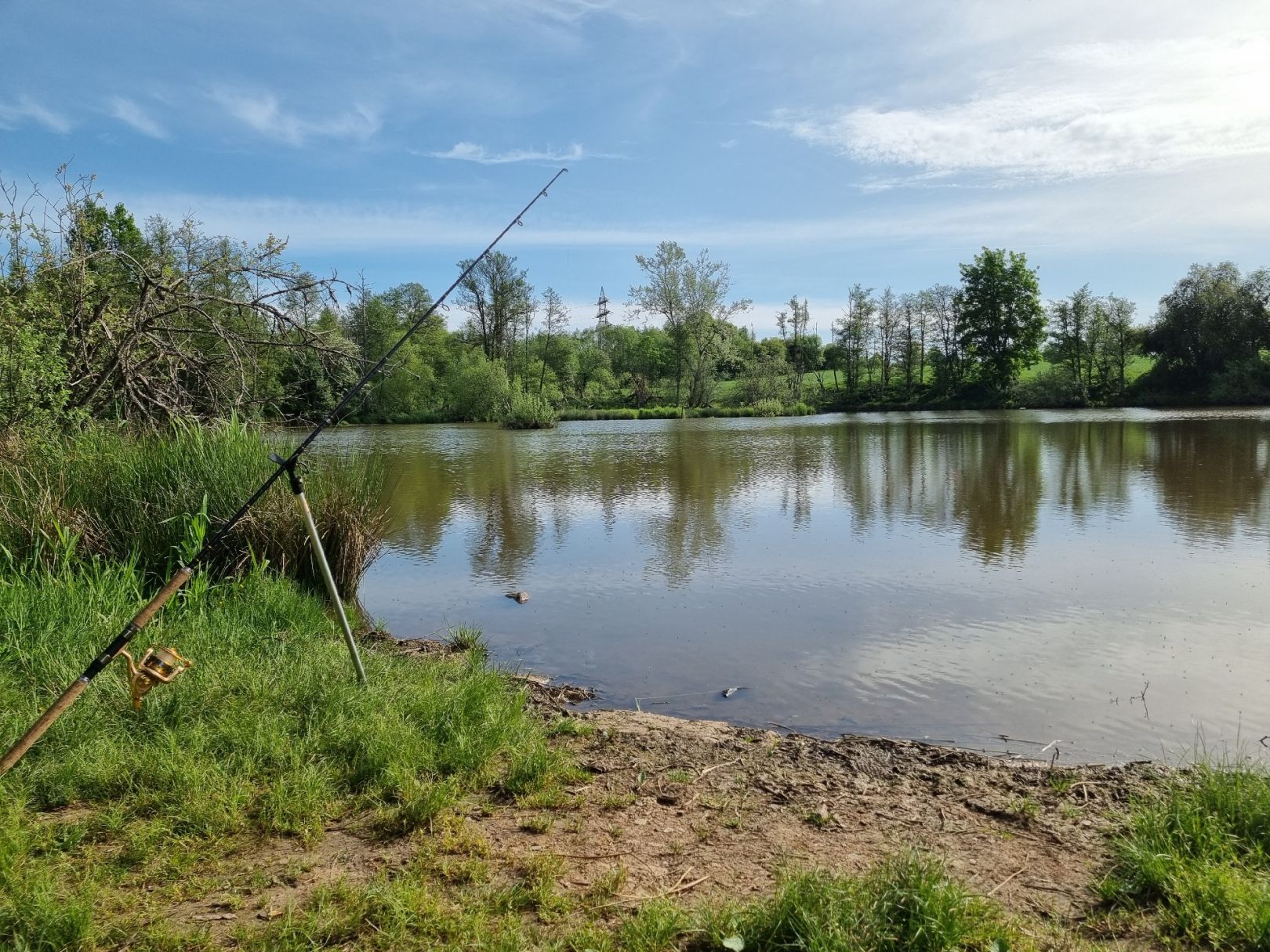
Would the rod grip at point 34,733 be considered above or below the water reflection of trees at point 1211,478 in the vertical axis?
above

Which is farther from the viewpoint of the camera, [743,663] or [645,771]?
[743,663]

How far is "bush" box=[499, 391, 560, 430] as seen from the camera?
4338 cm

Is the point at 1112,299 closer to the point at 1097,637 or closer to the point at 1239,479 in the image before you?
the point at 1239,479

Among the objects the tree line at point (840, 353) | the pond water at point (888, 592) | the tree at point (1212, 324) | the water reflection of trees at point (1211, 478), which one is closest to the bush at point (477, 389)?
the tree line at point (840, 353)

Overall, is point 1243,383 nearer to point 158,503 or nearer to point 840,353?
point 840,353

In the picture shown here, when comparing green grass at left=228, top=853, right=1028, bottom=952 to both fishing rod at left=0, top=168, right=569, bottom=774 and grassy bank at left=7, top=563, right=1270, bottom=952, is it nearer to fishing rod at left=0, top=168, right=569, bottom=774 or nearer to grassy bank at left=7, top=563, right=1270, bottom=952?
grassy bank at left=7, top=563, right=1270, bottom=952

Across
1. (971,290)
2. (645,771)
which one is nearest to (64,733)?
(645,771)

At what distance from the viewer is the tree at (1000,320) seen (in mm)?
58812

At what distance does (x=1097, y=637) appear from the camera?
6.86m

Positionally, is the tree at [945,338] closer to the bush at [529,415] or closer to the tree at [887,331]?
the tree at [887,331]

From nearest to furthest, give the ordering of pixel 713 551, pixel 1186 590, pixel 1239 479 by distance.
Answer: pixel 1186 590, pixel 713 551, pixel 1239 479

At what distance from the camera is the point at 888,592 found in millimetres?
8555

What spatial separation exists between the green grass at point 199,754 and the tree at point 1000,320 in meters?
60.1

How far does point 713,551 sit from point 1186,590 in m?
5.20
